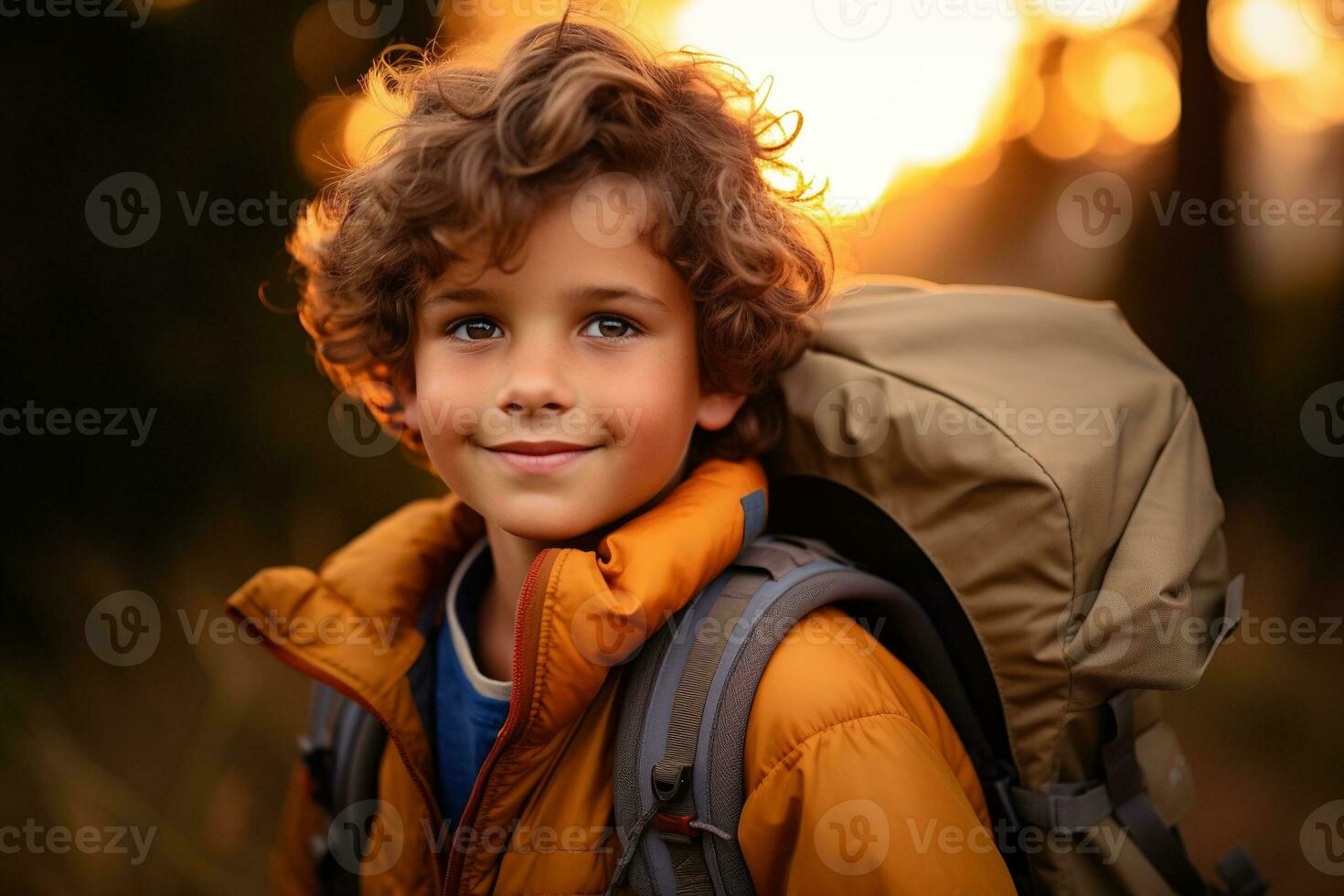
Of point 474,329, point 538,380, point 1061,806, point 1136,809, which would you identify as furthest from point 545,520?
point 1136,809

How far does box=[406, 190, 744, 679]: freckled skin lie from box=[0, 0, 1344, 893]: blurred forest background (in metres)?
0.94

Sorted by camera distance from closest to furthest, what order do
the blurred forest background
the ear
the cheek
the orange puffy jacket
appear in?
the orange puffy jacket → the cheek → the ear → the blurred forest background

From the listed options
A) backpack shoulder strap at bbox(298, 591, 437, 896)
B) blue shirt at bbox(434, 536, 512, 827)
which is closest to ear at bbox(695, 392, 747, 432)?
blue shirt at bbox(434, 536, 512, 827)

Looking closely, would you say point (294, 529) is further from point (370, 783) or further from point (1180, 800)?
point (1180, 800)

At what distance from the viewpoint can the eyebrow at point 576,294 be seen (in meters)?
1.37

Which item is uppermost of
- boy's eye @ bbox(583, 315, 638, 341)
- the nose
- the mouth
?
boy's eye @ bbox(583, 315, 638, 341)

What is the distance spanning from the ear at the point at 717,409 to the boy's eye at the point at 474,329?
418 mm

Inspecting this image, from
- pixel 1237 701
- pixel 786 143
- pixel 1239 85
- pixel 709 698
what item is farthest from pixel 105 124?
pixel 1237 701

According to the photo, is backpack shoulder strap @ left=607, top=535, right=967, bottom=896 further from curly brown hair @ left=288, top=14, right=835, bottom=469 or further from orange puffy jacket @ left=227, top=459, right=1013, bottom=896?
curly brown hair @ left=288, top=14, right=835, bottom=469

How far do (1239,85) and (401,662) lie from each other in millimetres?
3912

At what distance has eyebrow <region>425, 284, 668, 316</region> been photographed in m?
1.37

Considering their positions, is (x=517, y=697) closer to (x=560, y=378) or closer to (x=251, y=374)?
(x=560, y=378)

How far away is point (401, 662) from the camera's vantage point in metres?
1.74

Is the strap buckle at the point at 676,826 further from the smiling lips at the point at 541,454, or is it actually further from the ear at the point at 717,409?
the ear at the point at 717,409
